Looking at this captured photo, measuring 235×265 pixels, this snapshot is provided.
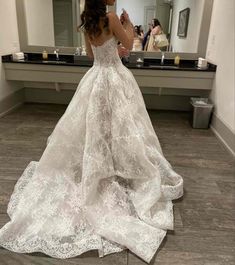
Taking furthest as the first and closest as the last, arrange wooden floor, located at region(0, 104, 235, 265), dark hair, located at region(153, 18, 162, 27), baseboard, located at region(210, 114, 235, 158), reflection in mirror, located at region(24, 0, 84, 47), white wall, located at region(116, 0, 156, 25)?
reflection in mirror, located at region(24, 0, 84, 47) < dark hair, located at region(153, 18, 162, 27) < white wall, located at region(116, 0, 156, 25) < baseboard, located at region(210, 114, 235, 158) < wooden floor, located at region(0, 104, 235, 265)

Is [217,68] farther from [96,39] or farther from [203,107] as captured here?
[96,39]

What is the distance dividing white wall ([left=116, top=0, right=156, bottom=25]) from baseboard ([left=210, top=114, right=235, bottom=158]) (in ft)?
5.75

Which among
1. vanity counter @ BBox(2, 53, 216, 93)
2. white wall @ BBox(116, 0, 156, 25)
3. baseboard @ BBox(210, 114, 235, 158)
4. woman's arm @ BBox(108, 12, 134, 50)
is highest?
white wall @ BBox(116, 0, 156, 25)

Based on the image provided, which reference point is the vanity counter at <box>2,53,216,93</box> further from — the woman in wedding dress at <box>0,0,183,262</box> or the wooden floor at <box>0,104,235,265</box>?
Answer: the woman in wedding dress at <box>0,0,183,262</box>

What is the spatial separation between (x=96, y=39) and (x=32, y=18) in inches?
105

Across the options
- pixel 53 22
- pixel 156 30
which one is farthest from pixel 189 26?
pixel 53 22

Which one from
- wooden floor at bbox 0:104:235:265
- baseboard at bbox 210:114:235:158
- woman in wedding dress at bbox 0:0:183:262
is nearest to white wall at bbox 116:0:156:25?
wooden floor at bbox 0:104:235:265

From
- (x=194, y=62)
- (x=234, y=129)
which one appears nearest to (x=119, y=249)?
(x=234, y=129)

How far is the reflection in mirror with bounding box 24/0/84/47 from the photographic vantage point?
12.6 feet

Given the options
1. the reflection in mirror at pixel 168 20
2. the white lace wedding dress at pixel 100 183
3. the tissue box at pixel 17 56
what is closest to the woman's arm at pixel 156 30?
the reflection in mirror at pixel 168 20

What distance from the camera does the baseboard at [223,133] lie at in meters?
2.80

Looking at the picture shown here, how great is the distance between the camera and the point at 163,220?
5.54 feet

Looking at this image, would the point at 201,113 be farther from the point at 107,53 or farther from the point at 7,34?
the point at 7,34

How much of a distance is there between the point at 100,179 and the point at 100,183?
5 cm
